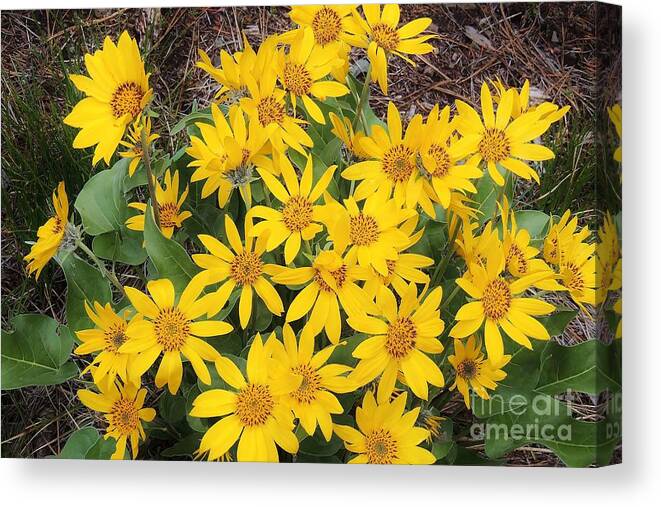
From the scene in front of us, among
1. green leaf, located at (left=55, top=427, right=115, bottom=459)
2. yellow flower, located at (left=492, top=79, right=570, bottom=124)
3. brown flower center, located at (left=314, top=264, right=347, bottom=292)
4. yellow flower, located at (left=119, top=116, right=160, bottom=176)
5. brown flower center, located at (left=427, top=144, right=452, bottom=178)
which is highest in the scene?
yellow flower, located at (left=492, top=79, right=570, bottom=124)

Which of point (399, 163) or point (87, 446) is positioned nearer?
point (399, 163)

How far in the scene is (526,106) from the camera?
1412 millimetres

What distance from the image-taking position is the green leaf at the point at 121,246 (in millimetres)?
1482

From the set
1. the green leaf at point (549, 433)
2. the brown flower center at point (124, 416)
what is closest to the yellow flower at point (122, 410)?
the brown flower center at point (124, 416)

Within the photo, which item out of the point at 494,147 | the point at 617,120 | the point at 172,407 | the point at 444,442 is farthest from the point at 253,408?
the point at 617,120

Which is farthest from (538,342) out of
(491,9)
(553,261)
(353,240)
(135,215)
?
(135,215)

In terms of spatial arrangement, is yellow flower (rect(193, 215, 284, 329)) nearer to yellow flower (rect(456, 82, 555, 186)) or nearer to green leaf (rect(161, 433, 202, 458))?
green leaf (rect(161, 433, 202, 458))

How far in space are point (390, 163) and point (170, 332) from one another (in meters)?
0.35

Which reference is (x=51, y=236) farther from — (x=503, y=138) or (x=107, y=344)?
(x=503, y=138)

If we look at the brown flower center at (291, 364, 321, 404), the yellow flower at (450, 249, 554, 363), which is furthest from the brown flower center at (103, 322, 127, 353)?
the yellow flower at (450, 249, 554, 363)

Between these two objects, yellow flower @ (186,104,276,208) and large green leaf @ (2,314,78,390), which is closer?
yellow flower @ (186,104,276,208)

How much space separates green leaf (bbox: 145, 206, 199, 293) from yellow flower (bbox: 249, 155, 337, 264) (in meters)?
0.10

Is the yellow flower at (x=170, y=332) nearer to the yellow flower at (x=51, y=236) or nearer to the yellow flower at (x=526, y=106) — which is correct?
the yellow flower at (x=51, y=236)

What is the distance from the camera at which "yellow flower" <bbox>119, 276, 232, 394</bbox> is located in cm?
140
